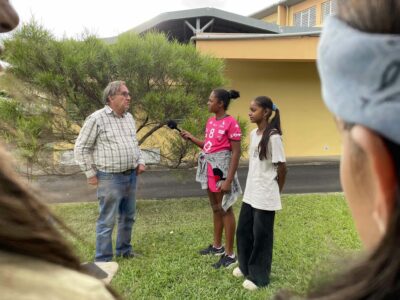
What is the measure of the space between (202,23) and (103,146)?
764cm

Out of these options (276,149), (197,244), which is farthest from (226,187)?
(197,244)

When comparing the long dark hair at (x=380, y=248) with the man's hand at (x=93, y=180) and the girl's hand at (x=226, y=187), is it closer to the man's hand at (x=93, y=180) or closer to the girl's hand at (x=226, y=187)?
the girl's hand at (x=226, y=187)

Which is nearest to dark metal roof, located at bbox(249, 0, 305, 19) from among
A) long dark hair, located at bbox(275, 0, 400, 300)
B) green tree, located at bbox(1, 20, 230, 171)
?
green tree, located at bbox(1, 20, 230, 171)

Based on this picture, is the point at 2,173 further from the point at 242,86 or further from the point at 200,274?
the point at 242,86

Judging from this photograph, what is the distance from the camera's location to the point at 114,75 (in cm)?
668

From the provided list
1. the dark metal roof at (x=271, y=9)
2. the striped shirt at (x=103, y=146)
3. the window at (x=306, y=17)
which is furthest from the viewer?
the dark metal roof at (x=271, y=9)

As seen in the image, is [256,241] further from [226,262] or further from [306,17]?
[306,17]

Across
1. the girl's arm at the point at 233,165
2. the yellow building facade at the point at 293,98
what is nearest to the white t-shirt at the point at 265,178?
the girl's arm at the point at 233,165

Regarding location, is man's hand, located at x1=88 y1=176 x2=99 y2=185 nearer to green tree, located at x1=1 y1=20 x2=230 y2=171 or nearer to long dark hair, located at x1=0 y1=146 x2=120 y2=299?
green tree, located at x1=1 y1=20 x2=230 y2=171

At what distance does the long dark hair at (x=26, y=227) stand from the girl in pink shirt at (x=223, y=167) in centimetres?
338

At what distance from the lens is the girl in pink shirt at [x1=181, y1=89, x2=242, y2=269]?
406 centimetres

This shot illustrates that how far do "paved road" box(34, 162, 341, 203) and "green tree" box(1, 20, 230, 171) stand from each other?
1.38m

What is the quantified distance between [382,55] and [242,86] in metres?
11.5

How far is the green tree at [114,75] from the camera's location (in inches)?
243
